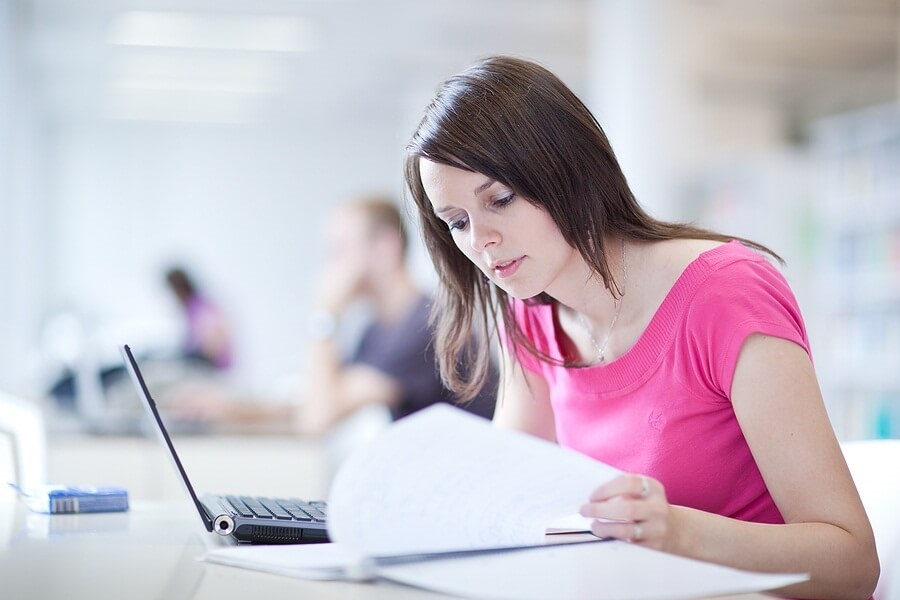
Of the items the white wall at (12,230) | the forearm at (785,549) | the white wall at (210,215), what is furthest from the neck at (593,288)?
the white wall at (210,215)

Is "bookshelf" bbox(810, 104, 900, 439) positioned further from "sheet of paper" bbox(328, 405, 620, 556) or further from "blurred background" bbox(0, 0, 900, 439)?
"sheet of paper" bbox(328, 405, 620, 556)

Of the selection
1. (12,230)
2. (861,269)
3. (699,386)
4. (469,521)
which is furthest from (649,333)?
(12,230)

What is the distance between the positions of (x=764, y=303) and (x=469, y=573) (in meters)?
0.49

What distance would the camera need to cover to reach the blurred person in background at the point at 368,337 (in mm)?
3037

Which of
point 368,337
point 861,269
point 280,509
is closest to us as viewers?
point 280,509

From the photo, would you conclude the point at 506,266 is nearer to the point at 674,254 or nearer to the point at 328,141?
the point at 674,254

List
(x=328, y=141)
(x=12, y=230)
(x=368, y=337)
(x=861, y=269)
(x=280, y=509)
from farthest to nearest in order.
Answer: (x=328, y=141) → (x=12, y=230) → (x=861, y=269) → (x=368, y=337) → (x=280, y=509)

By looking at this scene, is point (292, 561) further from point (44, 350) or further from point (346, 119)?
point (346, 119)

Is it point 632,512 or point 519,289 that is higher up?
point 519,289

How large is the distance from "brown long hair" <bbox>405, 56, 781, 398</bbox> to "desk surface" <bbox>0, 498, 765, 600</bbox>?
502 millimetres

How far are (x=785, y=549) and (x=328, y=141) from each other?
8.71 meters

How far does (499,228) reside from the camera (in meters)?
1.15

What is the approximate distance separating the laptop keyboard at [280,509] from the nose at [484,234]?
0.35 meters

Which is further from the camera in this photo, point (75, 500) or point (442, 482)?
point (75, 500)
